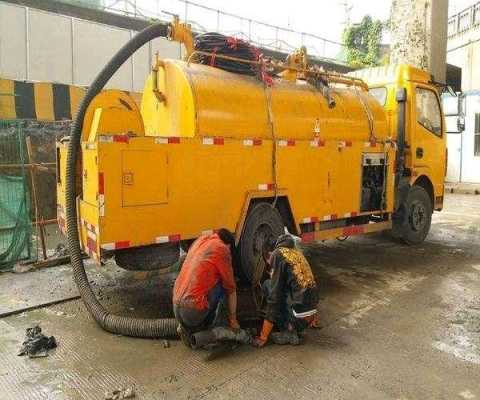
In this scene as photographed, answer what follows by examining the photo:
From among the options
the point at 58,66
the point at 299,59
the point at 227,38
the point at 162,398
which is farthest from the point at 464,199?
the point at 162,398

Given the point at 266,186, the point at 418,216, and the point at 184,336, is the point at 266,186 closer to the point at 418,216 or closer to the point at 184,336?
the point at 184,336

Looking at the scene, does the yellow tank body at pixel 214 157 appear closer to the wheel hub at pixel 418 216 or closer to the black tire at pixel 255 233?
the black tire at pixel 255 233

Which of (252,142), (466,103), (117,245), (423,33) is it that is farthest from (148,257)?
(466,103)

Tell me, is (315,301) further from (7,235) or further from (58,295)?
(7,235)

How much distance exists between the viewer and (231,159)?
487 cm

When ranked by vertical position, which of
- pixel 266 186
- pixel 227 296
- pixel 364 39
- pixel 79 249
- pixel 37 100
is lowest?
pixel 227 296

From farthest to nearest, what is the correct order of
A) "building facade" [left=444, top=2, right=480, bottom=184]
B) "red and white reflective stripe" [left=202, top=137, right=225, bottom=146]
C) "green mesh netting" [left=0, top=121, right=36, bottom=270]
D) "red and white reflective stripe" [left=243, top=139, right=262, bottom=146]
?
"building facade" [left=444, top=2, right=480, bottom=184] → "green mesh netting" [left=0, top=121, right=36, bottom=270] → "red and white reflective stripe" [left=243, top=139, right=262, bottom=146] → "red and white reflective stripe" [left=202, top=137, right=225, bottom=146]

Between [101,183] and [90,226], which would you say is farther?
[90,226]

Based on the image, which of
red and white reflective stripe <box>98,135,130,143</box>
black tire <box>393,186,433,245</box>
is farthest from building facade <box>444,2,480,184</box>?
→ red and white reflective stripe <box>98,135,130,143</box>

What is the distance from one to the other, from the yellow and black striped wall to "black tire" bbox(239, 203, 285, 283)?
6808mm

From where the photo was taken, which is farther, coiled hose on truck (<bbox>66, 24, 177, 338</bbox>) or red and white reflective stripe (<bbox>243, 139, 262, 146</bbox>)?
red and white reflective stripe (<bbox>243, 139, 262, 146</bbox>)

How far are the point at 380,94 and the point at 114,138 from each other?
5.01m

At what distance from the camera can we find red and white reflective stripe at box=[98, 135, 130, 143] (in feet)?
12.9

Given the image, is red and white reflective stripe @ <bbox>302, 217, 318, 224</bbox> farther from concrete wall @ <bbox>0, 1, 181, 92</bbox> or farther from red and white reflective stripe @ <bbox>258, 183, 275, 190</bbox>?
concrete wall @ <bbox>0, 1, 181, 92</bbox>
